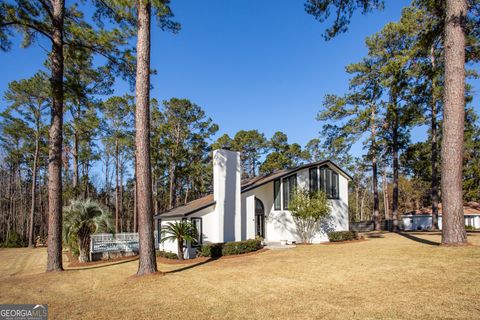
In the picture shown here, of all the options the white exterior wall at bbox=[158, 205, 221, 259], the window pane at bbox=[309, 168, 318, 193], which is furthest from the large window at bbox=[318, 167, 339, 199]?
the white exterior wall at bbox=[158, 205, 221, 259]

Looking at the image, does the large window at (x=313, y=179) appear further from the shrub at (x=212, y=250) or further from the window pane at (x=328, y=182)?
the shrub at (x=212, y=250)

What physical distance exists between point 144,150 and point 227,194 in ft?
23.3

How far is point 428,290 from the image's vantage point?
567 cm

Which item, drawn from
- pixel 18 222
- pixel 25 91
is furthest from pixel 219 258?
pixel 18 222

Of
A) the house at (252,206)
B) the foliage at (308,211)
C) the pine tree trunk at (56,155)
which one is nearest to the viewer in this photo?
the pine tree trunk at (56,155)

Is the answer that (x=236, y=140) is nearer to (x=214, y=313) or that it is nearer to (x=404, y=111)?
(x=404, y=111)

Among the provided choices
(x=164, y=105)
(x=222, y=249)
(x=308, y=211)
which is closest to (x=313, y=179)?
(x=308, y=211)

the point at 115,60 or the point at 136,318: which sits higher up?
the point at 115,60

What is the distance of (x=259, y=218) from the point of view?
18.1m

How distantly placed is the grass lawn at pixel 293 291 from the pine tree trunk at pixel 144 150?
799mm

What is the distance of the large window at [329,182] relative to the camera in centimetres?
1919

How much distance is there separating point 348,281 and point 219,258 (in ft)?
24.2

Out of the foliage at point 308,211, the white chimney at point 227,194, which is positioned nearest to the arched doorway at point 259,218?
the foliage at point 308,211

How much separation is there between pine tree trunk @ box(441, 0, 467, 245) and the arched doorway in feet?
31.8
